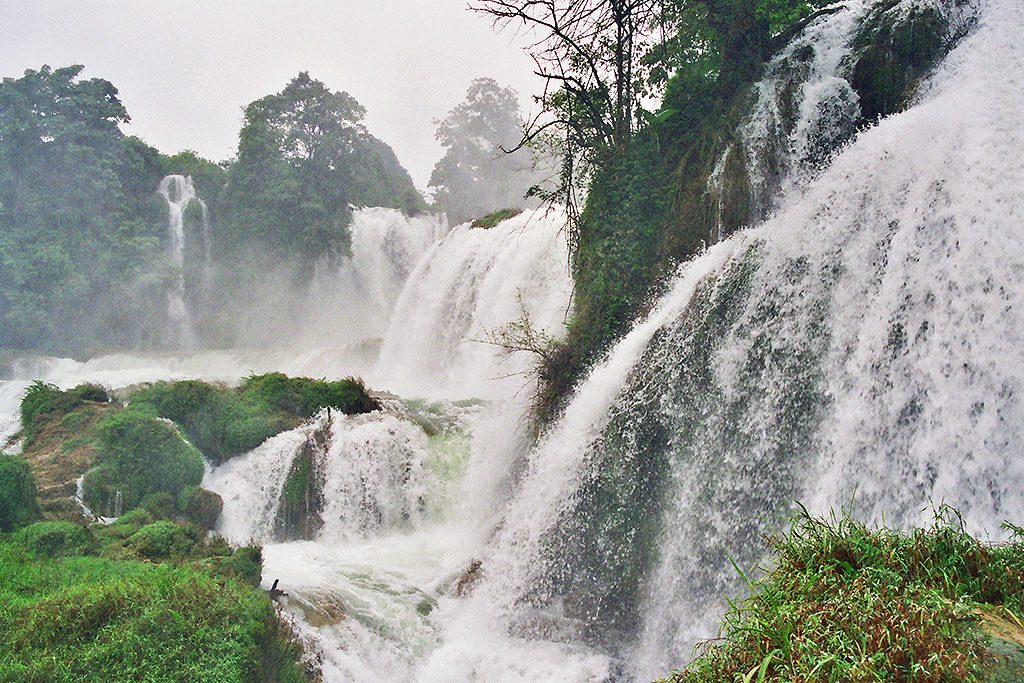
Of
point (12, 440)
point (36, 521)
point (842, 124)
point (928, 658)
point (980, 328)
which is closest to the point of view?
point (928, 658)

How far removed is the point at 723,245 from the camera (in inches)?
307

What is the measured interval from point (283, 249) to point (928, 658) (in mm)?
27999

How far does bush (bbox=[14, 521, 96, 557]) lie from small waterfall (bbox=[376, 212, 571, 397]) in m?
5.29

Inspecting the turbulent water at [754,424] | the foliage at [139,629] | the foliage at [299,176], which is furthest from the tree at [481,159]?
the foliage at [139,629]

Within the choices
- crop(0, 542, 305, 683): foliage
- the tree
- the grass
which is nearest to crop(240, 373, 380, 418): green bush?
crop(0, 542, 305, 683): foliage

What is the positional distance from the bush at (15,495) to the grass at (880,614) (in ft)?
26.1

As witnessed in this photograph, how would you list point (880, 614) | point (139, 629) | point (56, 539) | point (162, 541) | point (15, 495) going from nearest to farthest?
point (880, 614)
point (139, 629)
point (56, 539)
point (162, 541)
point (15, 495)

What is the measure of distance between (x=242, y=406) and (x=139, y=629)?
259 inches

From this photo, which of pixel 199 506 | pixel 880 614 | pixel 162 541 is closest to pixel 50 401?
pixel 199 506

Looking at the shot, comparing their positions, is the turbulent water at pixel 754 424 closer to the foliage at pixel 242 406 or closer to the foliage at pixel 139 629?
the foliage at pixel 139 629

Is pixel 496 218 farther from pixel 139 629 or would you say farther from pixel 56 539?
pixel 139 629

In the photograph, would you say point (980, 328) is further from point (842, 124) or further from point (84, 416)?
point (84, 416)

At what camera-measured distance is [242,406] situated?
12039 mm

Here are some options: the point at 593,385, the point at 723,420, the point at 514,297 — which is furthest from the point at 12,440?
the point at 723,420
